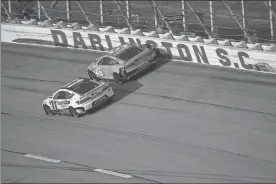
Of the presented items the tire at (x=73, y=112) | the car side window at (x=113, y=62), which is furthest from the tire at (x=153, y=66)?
the tire at (x=73, y=112)

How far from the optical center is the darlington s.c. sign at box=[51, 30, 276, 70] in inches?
1161

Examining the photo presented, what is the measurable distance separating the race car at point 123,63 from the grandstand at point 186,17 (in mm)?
2699

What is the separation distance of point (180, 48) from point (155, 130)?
8.50 m

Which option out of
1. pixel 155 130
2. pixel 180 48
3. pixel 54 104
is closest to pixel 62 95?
pixel 54 104

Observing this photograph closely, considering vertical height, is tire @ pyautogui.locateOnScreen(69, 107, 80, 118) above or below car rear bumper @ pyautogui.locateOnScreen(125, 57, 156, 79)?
below

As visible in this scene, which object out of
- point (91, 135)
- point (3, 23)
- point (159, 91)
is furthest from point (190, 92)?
point (3, 23)

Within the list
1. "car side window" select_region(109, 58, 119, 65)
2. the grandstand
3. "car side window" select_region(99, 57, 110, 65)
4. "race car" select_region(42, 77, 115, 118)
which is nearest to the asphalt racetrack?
A: "race car" select_region(42, 77, 115, 118)

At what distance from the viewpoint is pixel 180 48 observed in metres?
31.8

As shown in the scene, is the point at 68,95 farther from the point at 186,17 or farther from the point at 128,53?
the point at 186,17

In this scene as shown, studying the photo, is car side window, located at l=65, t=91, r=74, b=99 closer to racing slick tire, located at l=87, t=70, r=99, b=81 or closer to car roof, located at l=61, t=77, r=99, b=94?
car roof, located at l=61, t=77, r=99, b=94

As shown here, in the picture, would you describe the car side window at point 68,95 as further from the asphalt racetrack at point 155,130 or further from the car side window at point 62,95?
the asphalt racetrack at point 155,130

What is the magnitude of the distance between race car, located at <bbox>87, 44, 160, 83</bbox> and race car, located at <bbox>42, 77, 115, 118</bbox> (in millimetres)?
2349

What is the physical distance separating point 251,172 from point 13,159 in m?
8.90

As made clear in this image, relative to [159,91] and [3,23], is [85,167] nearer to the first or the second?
[159,91]
